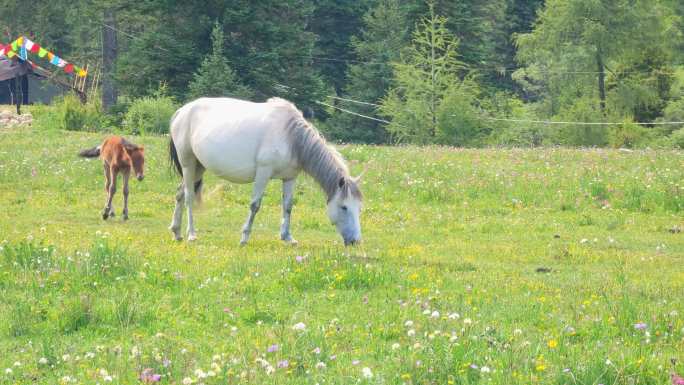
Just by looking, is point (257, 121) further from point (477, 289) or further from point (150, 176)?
point (150, 176)

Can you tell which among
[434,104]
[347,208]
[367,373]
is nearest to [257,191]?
[347,208]

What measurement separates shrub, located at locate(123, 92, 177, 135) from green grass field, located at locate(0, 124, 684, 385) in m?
14.6

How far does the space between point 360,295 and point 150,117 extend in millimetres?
26372

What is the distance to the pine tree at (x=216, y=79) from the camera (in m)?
40.5

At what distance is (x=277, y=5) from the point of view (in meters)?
44.3

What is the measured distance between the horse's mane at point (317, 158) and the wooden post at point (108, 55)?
36.4 m

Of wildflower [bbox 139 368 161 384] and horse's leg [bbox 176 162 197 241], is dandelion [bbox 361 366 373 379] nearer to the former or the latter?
wildflower [bbox 139 368 161 384]

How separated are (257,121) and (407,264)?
137 inches

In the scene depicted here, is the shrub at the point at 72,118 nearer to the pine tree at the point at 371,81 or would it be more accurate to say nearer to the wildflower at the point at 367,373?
the pine tree at the point at 371,81

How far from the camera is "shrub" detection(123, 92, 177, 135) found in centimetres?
3328

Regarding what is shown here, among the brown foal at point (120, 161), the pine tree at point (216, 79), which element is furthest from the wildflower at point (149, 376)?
the pine tree at point (216, 79)

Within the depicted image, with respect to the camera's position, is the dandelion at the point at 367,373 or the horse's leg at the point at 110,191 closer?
the dandelion at the point at 367,373

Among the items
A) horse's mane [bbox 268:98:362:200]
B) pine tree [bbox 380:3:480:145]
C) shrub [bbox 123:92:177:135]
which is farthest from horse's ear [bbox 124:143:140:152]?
pine tree [bbox 380:3:480:145]

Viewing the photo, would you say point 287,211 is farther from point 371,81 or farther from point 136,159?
point 371,81
